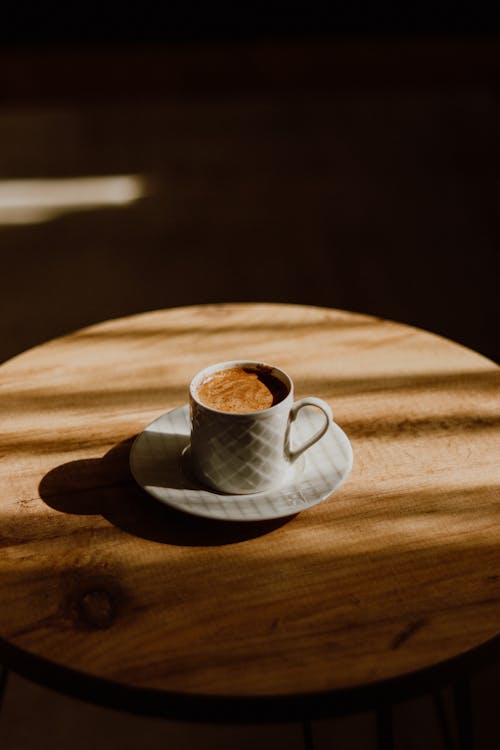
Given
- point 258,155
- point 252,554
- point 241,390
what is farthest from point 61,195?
point 252,554

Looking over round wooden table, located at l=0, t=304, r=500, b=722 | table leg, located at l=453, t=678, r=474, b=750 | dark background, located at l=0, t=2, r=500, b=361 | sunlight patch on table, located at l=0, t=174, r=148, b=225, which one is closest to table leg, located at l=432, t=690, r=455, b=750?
table leg, located at l=453, t=678, r=474, b=750

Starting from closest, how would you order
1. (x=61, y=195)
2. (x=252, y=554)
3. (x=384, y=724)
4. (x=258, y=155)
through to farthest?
(x=252, y=554), (x=384, y=724), (x=61, y=195), (x=258, y=155)

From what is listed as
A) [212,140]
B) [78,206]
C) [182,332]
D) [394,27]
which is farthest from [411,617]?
[394,27]

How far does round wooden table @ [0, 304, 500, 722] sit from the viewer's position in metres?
0.49

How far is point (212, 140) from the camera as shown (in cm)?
272

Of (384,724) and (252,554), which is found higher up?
(252,554)

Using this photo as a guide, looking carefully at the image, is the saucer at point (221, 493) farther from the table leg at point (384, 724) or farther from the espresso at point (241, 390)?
the table leg at point (384, 724)

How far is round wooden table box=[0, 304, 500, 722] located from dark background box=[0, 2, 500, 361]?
3.38 ft

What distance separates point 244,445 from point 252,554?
0.09 meters

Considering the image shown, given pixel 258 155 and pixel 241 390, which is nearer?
pixel 241 390

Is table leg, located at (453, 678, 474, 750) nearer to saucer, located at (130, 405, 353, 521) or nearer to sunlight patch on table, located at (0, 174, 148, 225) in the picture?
saucer, located at (130, 405, 353, 521)

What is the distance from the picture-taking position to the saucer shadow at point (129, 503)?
23.9 inches

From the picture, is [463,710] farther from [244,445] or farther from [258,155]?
[258,155]

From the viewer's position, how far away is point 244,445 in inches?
24.3
